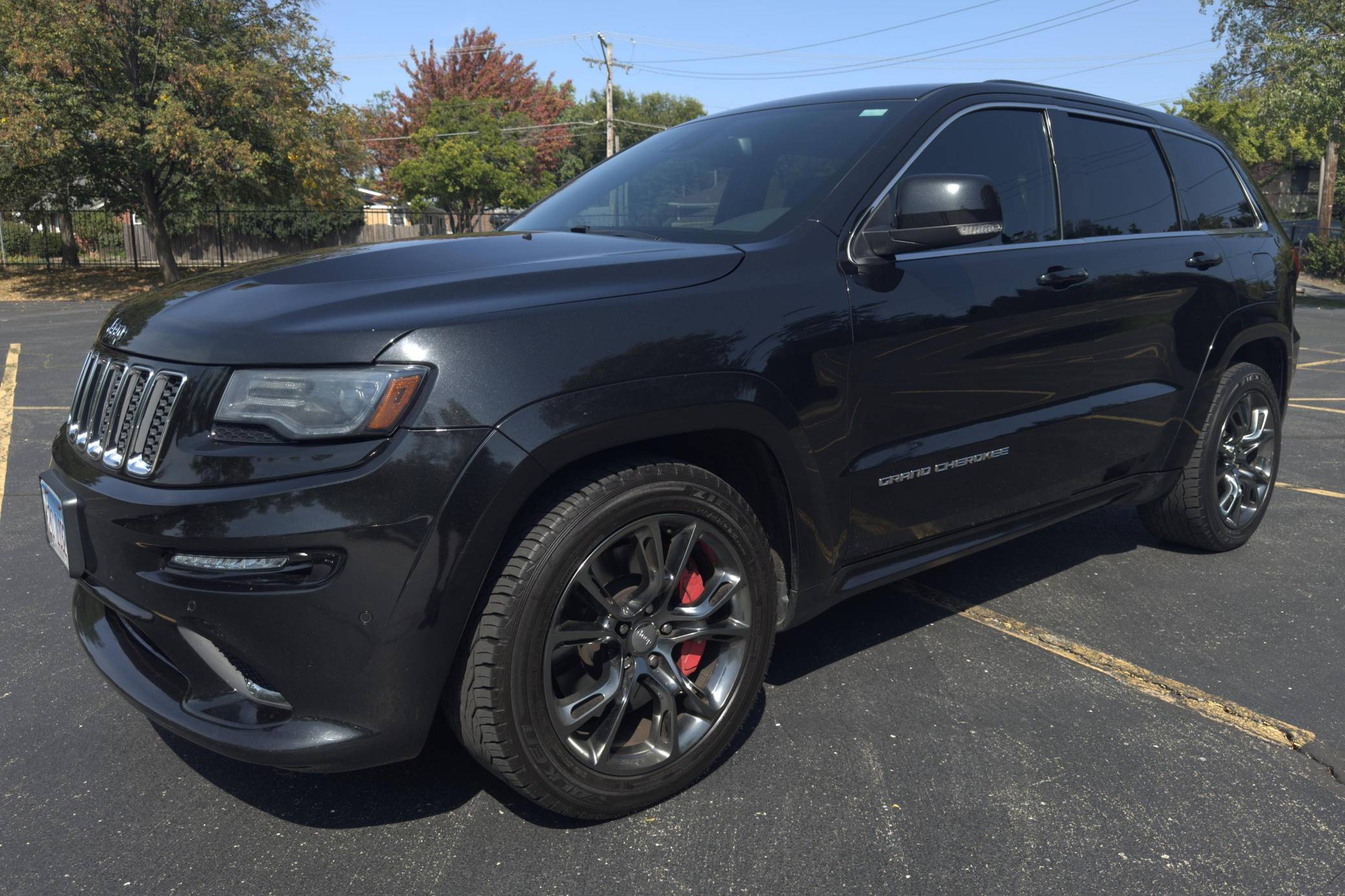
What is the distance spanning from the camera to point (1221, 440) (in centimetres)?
448

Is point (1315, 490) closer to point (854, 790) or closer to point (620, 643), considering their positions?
point (854, 790)

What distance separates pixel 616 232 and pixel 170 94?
22.0 m

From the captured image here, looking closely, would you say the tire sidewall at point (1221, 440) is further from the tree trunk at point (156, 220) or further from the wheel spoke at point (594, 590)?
the tree trunk at point (156, 220)

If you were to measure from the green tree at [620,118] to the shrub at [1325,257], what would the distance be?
39781mm

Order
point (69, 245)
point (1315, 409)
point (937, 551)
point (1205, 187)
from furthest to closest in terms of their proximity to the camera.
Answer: point (69, 245), point (1315, 409), point (1205, 187), point (937, 551)

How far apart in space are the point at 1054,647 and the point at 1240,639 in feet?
2.38

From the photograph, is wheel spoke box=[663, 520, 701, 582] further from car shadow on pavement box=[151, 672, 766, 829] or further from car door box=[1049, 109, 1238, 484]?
car door box=[1049, 109, 1238, 484]

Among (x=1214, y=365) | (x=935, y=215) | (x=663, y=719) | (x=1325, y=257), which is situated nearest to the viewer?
(x=663, y=719)

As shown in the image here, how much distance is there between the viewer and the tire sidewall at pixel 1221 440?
435cm

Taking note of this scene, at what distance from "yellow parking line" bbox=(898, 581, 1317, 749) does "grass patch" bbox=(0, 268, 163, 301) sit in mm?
22299

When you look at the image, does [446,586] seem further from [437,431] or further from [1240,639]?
[1240,639]

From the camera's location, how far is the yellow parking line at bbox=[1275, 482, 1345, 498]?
5711mm

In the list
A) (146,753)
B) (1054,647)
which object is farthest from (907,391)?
(146,753)

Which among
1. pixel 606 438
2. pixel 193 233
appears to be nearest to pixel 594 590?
pixel 606 438
